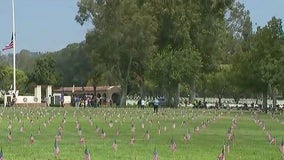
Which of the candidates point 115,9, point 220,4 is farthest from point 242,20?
point 115,9

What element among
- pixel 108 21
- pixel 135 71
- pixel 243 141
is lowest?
pixel 243 141

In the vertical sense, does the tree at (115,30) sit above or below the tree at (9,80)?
above

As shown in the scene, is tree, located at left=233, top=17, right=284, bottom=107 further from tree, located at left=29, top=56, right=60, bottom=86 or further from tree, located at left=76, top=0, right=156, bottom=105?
tree, located at left=29, top=56, right=60, bottom=86

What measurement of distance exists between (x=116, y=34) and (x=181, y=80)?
9.69 metres

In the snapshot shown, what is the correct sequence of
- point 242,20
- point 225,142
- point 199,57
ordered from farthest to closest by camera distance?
point 242,20, point 199,57, point 225,142

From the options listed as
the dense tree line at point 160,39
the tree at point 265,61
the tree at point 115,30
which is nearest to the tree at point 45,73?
the dense tree line at point 160,39

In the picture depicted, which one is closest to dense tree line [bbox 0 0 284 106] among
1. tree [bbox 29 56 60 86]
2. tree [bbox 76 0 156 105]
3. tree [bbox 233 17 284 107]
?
tree [bbox 76 0 156 105]

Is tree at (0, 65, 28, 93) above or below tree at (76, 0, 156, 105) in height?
below

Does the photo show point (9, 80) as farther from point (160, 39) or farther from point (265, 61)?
point (265, 61)

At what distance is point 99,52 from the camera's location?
247 feet

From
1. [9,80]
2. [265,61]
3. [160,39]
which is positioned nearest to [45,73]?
→ [9,80]

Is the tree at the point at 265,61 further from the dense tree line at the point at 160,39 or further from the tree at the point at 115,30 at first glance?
the tree at the point at 115,30

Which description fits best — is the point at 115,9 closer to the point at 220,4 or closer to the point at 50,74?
the point at 220,4

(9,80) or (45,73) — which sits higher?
(45,73)
